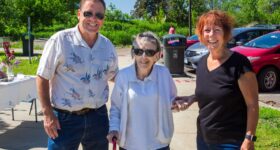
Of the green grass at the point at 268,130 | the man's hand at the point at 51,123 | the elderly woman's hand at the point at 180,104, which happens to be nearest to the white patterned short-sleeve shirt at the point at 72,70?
the man's hand at the point at 51,123

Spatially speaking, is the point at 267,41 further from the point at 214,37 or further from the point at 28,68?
the point at 214,37

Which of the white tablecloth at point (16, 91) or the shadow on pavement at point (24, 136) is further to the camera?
the white tablecloth at point (16, 91)

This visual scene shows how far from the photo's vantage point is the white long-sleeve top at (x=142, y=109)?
9.76 ft

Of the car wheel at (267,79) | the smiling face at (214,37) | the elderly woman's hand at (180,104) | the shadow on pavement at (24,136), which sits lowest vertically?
the shadow on pavement at (24,136)

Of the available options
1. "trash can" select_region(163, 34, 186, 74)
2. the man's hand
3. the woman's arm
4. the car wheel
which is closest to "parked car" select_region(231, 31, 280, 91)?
the car wheel

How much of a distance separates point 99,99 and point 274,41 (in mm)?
8831

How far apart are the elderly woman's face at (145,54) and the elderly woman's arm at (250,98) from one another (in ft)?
2.04

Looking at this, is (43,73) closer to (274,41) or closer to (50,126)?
(50,126)

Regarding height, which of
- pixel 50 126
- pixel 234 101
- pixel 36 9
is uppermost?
pixel 36 9

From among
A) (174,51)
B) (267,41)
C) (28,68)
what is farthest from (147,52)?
(28,68)

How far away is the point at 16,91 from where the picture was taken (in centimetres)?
650

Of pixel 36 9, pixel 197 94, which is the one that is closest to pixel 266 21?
pixel 36 9

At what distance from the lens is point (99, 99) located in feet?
10.7

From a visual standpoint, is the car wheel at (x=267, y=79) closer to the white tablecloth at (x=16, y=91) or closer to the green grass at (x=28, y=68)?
the white tablecloth at (x=16, y=91)
